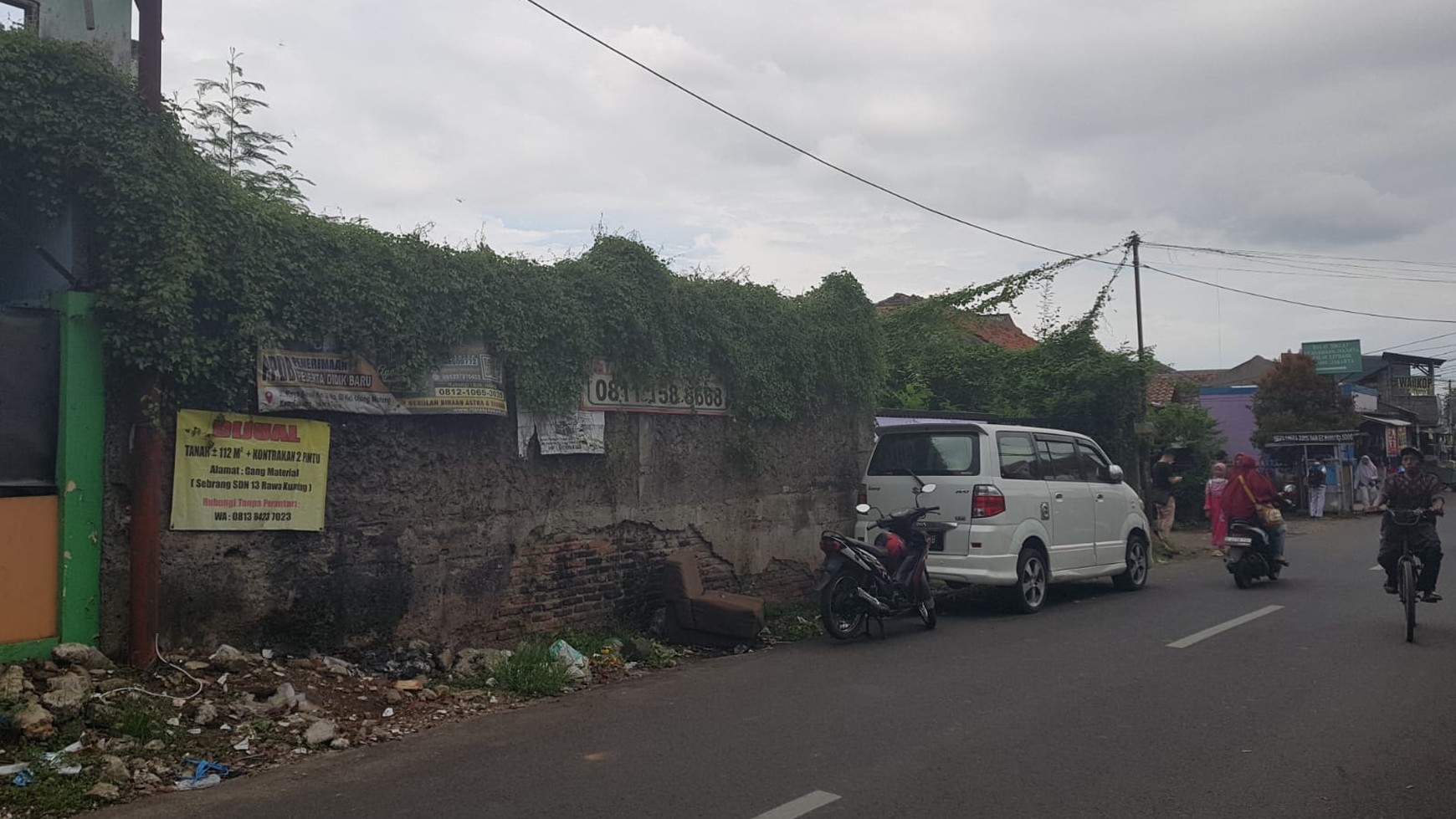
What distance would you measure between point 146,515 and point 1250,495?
37.8 feet

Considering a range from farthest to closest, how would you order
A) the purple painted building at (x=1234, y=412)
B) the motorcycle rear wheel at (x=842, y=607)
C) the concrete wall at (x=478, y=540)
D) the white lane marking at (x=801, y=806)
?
the purple painted building at (x=1234, y=412) < the motorcycle rear wheel at (x=842, y=607) < the concrete wall at (x=478, y=540) < the white lane marking at (x=801, y=806)

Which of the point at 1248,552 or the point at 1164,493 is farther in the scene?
the point at 1164,493

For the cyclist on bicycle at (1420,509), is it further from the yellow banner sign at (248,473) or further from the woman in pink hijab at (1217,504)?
the yellow banner sign at (248,473)

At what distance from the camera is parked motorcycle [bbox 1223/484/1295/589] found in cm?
1203

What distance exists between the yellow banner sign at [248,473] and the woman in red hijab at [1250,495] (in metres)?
10.4

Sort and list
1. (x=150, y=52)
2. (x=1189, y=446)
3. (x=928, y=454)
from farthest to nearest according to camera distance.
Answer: (x=1189, y=446) < (x=928, y=454) < (x=150, y=52)

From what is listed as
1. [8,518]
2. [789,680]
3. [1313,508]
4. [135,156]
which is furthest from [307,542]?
[1313,508]

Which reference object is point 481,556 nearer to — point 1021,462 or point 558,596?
point 558,596

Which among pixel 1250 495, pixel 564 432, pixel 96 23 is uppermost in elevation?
pixel 96 23

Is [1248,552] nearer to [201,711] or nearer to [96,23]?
[201,711]

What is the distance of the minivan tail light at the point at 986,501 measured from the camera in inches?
388

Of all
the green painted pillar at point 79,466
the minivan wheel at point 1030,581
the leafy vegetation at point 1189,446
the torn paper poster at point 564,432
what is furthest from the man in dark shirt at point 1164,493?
the green painted pillar at point 79,466

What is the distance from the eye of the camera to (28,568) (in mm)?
6090

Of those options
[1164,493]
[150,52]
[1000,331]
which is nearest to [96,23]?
[150,52]
